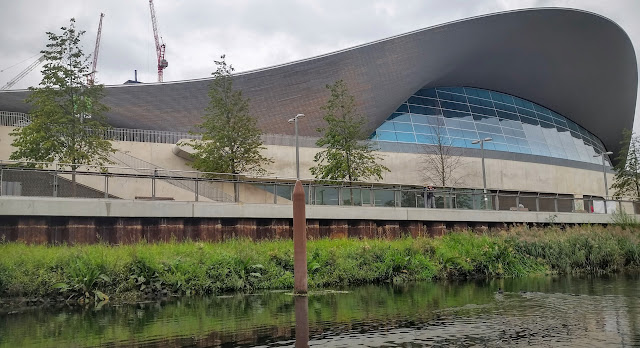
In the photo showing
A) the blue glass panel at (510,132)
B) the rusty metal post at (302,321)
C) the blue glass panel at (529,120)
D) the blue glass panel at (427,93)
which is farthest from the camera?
the blue glass panel at (529,120)

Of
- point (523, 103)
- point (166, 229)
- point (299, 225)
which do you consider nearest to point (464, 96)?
point (523, 103)

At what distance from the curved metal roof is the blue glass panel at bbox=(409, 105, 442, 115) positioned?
58.7 inches

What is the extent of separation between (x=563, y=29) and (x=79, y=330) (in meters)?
49.8

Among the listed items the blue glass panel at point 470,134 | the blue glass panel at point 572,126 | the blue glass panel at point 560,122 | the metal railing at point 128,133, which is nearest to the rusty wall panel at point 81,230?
the metal railing at point 128,133

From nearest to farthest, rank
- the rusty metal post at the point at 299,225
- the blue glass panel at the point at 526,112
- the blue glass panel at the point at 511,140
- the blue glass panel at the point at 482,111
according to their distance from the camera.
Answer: the rusty metal post at the point at 299,225
the blue glass panel at the point at 511,140
the blue glass panel at the point at 482,111
the blue glass panel at the point at 526,112

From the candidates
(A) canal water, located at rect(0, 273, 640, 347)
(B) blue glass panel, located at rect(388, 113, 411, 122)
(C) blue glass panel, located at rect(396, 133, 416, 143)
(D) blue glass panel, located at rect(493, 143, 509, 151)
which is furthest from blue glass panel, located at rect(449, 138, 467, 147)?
(A) canal water, located at rect(0, 273, 640, 347)

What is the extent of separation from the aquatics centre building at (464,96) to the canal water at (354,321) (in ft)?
79.3

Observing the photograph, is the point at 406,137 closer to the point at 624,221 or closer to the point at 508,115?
the point at 508,115

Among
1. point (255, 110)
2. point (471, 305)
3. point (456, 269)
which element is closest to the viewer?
point (471, 305)

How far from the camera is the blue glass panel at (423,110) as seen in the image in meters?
48.7

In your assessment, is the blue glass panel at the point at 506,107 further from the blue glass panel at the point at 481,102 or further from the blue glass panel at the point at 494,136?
the blue glass panel at the point at 494,136

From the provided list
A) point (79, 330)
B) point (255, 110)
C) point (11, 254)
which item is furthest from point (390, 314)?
point (255, 110)

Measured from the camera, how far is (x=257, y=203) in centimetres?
2073

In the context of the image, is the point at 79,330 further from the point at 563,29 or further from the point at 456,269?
the point at 563,29
